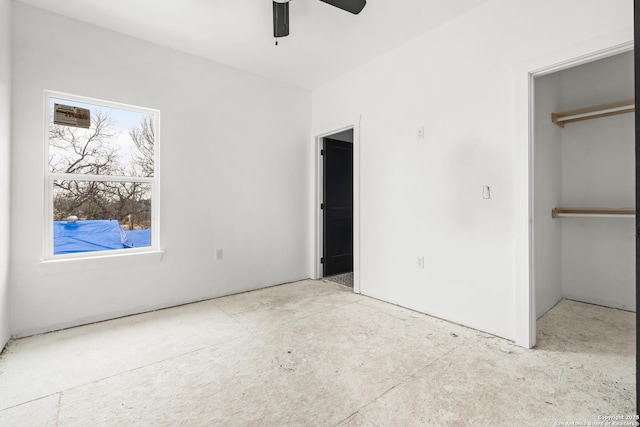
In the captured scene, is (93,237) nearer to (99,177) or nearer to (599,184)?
(99,177)

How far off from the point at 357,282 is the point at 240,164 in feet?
6.73

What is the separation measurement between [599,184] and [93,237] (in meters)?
5.22

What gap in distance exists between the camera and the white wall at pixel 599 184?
3170mm

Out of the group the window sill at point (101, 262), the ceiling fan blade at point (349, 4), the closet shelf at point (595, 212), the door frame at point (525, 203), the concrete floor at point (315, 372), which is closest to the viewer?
the concrete floor at point (315, 372)

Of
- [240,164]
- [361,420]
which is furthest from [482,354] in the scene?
[240,164]

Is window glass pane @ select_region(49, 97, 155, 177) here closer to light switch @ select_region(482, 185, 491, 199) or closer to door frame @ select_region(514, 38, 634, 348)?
light switch @ select_region(482, 185, 491, 199)

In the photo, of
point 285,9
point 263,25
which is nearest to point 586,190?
point 285,9

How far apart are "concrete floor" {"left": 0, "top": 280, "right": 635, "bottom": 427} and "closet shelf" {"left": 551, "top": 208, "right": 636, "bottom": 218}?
3.17ft

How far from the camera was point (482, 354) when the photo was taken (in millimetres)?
2254

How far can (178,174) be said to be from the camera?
11.0 feet

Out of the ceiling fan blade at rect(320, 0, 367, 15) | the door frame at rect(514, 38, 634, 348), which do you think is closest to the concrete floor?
the door frame at rect(514, 38, 634, 348)

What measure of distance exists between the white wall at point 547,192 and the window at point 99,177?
384cm

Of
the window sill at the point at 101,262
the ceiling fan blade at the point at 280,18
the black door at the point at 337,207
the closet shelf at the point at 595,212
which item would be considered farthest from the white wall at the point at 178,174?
the closet shelf at the point at 595,212

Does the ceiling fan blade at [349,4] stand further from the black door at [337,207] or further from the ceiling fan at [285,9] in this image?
the black door at [337,207]
